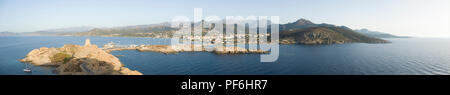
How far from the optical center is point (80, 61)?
120ft

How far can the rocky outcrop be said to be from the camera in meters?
33.9

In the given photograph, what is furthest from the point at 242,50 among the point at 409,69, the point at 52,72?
the point at 52,72

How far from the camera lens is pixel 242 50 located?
236ft

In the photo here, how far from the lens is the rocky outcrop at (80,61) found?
111 ft
